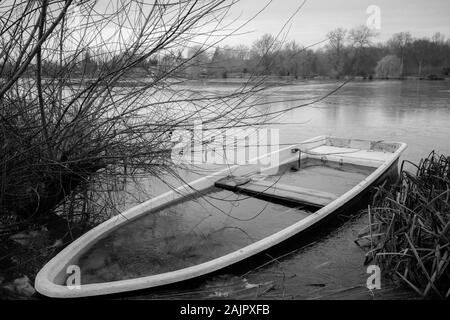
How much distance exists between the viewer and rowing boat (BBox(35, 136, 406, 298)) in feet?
10.4

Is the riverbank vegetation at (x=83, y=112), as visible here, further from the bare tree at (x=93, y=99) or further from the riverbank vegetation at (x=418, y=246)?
the riverbank vegetation at (x=418, y=246)

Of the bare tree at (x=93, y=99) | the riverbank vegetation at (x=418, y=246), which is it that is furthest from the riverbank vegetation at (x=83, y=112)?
the riverbank vegetation at (x=418, y=246)

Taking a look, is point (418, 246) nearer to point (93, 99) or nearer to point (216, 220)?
point (216, 220)

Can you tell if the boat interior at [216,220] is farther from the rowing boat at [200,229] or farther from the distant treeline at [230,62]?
the distant treeline at [230,62]

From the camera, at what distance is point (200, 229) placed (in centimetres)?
437

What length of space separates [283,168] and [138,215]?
295 centimetres

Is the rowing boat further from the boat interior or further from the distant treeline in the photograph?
the distant treeline

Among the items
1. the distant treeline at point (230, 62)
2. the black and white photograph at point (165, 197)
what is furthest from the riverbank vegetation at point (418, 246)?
the distant treeline at point (230, 62)

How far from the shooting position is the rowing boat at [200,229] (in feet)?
10.4

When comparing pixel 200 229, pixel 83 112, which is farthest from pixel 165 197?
pixel 83 112

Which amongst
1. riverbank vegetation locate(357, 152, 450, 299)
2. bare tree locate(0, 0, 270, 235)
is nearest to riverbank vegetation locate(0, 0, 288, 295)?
bare tree locate(0, 0, 270, 235)

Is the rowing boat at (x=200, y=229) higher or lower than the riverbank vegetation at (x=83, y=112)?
lower

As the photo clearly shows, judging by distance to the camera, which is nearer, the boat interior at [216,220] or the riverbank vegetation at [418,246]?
the riverbank vegetation at [418,246]

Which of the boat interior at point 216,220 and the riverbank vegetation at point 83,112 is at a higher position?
the riverbank vegetation at point 83,112
